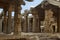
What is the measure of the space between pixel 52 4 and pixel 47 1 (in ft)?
A: 2.01

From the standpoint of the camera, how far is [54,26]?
20562 millimetres

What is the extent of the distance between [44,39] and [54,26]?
34.6ft

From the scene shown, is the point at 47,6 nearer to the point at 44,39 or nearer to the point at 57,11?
the point at 57,11

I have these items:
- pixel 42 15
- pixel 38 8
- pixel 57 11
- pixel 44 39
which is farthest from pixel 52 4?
pixel 44 39

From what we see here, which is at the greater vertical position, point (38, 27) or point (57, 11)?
point (57, 11)

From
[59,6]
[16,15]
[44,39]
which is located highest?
[59,6]

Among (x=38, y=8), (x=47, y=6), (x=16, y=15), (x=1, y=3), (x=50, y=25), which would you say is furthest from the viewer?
(x=50, y=25)

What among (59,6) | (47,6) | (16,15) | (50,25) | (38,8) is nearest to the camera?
(16,15)

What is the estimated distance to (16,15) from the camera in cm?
1008

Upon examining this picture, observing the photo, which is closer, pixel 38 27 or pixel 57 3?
pixel 57 3

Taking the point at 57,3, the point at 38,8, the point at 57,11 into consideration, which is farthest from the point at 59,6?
the point at 38,8

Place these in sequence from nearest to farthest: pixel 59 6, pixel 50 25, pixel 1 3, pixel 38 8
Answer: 1. pixel 1 3
2. pixel 59 6
3. pixel 38 8
4. pixel 50 25

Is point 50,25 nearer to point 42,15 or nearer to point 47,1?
point 42,15

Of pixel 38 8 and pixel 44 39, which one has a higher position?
pixel 38 8
